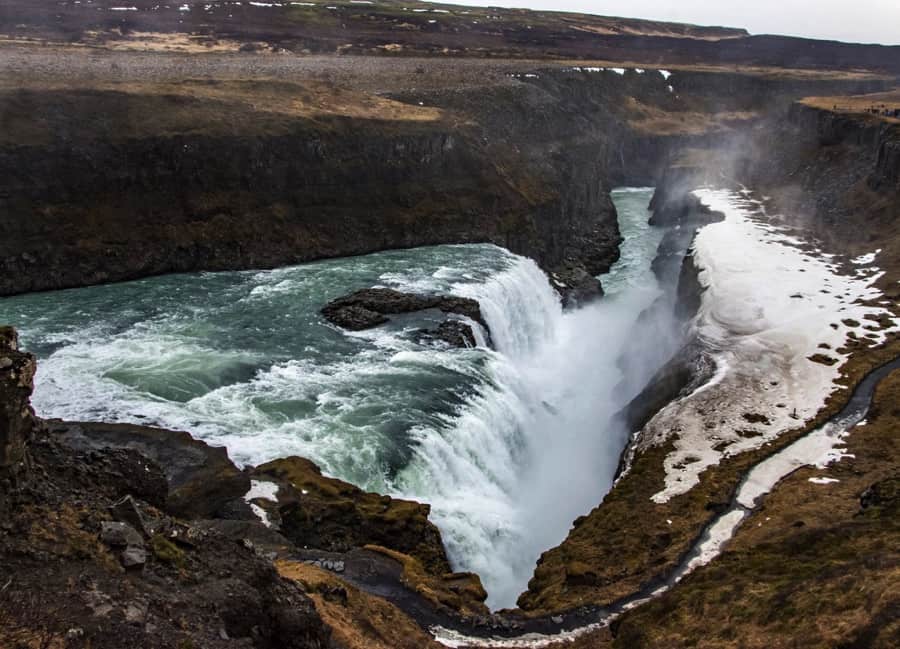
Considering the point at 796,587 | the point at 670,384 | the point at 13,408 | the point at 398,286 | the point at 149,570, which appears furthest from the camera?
the point at 398,286

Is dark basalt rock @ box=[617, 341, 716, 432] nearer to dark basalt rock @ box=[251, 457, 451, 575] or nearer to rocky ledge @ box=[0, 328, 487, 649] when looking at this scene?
dark basalt rock @ box=[251, 457, 451, 575]

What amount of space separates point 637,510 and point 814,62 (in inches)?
7732

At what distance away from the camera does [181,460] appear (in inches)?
993

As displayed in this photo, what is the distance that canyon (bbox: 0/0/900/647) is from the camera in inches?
571

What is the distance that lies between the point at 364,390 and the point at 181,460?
1012cm

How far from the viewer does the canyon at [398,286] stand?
14500 mm

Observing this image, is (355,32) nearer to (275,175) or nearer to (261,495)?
(275,175)

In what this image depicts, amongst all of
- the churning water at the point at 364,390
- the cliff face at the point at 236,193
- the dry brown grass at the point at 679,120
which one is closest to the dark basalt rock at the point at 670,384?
the churning water at the point at 364,390

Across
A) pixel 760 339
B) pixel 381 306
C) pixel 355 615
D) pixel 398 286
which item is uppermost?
pixel 355 615

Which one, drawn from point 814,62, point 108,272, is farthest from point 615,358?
point 814,62

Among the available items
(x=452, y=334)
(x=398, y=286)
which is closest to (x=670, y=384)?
(x=452, y=334)

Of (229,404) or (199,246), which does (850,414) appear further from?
(199,246)

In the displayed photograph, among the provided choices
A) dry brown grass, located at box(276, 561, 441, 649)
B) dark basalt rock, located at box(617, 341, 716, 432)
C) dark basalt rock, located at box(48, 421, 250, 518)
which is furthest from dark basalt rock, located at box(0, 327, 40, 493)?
dark basalt rock, located at box(617, 341, 716, 432)

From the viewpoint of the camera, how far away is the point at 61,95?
50.4 metres
